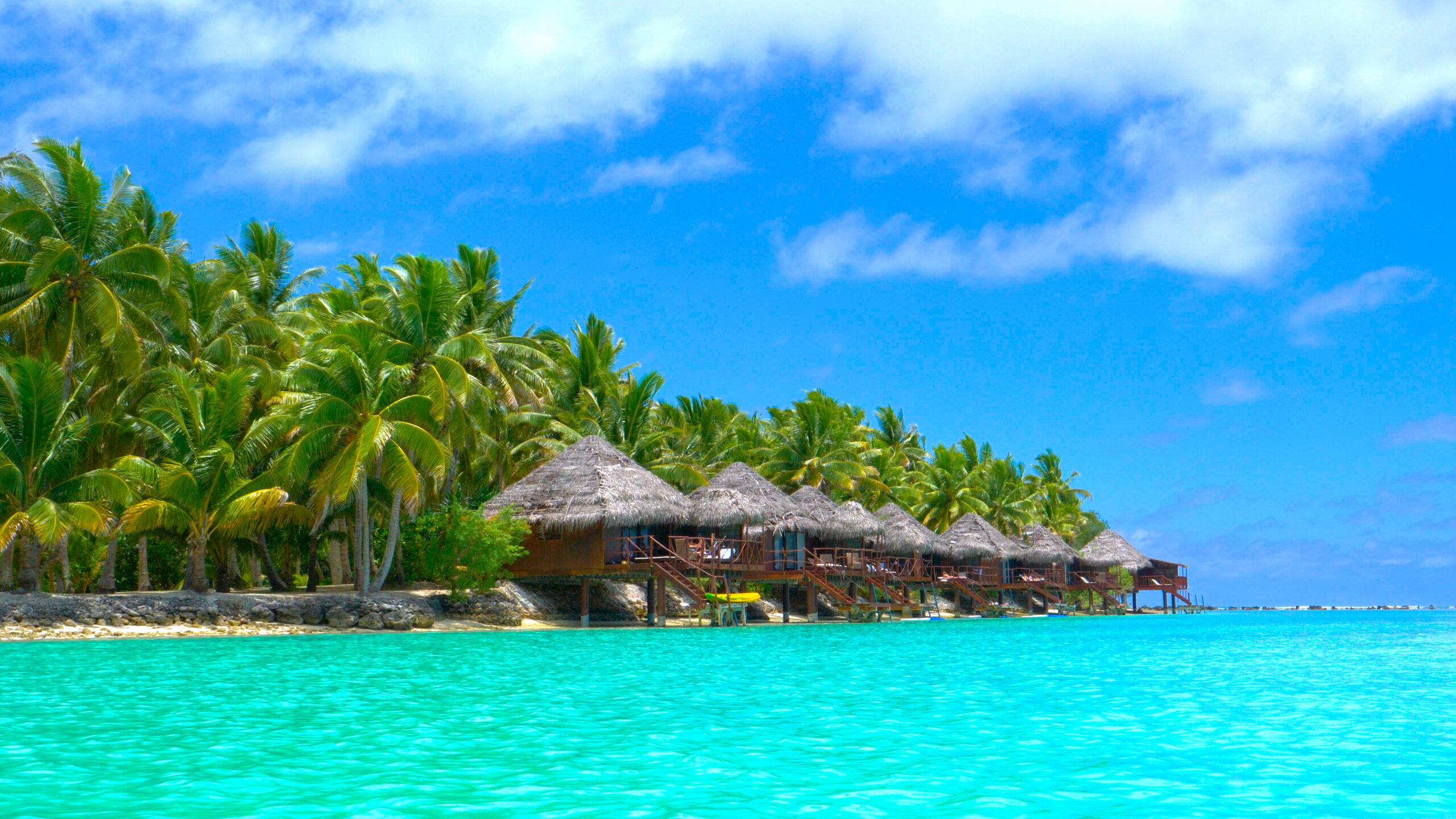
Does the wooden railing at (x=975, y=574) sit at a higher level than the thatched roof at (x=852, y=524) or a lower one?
lower

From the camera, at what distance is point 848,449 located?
135 ft

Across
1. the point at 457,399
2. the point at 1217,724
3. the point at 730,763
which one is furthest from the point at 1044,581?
the point at 730,763

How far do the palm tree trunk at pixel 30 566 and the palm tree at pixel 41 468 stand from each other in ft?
0.93

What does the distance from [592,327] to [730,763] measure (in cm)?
3023

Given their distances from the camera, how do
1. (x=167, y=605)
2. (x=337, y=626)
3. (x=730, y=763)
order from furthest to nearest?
(x=337, y=626)
(x=167, y=605)
(x=730, y=763)

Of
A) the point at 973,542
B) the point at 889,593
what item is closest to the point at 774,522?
the point at 889,593

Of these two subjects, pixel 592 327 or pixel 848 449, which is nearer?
pixel 592 327

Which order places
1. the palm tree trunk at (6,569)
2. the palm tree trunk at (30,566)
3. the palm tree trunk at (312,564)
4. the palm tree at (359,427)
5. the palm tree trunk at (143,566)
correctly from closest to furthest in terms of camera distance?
the palm tree trunk at (30,566)
the palm tree trunk at (6,569)
the palm tree at (359,427)
the palm tree trunk at (143,566)
the palm tree trunk at (312,564)

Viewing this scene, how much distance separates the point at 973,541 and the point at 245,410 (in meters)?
27.3

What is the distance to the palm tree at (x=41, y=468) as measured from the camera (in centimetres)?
1930

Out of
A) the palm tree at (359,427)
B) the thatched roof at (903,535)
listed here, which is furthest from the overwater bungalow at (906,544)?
the palm tree at (359,427)

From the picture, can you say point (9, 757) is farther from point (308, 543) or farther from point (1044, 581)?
point (1044, 581)

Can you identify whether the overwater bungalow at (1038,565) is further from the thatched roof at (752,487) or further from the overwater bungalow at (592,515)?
the overwater bungalow at (592,515)

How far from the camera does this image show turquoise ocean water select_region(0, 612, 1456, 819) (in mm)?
6129
